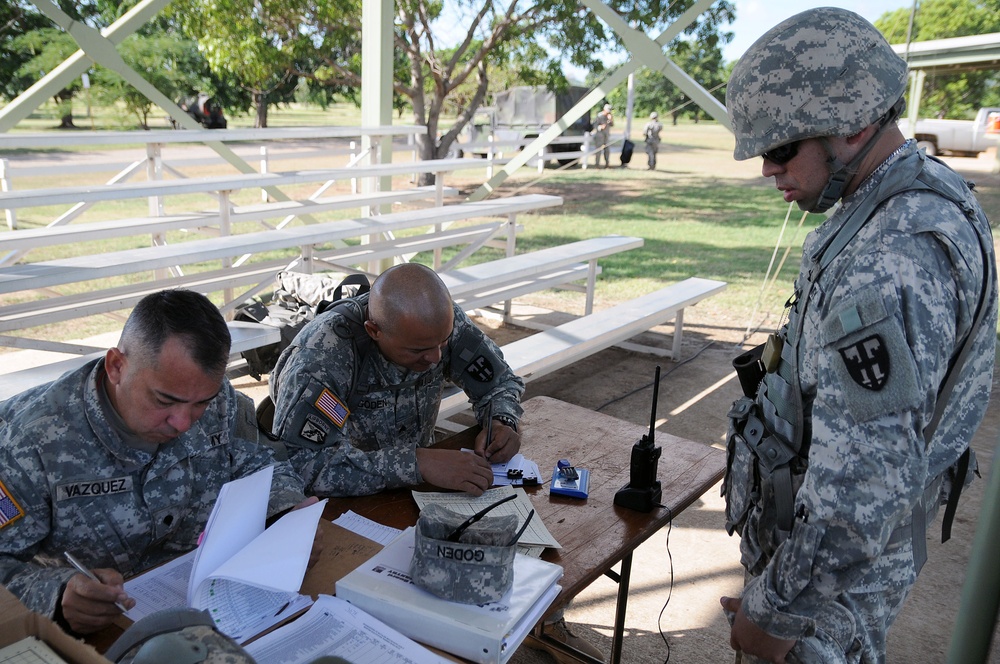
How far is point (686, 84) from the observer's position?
588 centimetres

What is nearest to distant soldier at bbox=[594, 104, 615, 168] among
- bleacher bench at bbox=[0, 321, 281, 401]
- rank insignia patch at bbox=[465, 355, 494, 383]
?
bleacher bench at bbox=[0, 321, 281, 401]

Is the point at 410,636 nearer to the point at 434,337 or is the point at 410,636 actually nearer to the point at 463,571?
the point at 463,571

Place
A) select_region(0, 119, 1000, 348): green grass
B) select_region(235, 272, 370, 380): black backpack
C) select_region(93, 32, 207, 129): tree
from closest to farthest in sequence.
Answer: select_region(235, 272, 370, 380): black backpack → select_region(0, 119, 1000, 348): green grass → select_region(93, 32, 207, 129): tree

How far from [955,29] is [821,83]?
20.0ft

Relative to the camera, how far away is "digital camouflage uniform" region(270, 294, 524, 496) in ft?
6.52

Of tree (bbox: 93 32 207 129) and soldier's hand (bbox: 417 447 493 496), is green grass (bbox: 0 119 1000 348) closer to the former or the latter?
soldier's hand (bbox: 417 447 493 496)

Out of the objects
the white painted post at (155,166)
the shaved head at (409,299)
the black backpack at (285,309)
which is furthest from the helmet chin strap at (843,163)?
the white painted post at (155,166)

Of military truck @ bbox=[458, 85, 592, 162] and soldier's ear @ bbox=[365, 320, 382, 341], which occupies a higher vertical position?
military truck @ bbox=[458, 85, 592, 162]

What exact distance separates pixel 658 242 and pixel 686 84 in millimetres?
4577

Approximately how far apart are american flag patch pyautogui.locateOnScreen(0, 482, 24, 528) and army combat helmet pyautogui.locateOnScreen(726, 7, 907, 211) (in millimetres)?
1525

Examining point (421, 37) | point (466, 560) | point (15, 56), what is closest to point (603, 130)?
point (421, 37)

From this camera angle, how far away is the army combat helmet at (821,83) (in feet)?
4.51

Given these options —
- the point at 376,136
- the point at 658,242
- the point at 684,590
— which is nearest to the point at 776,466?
the point at 684,590

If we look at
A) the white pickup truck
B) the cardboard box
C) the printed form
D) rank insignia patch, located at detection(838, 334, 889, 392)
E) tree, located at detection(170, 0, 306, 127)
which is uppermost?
tree, located at detection(170, 0, 306, 127)
